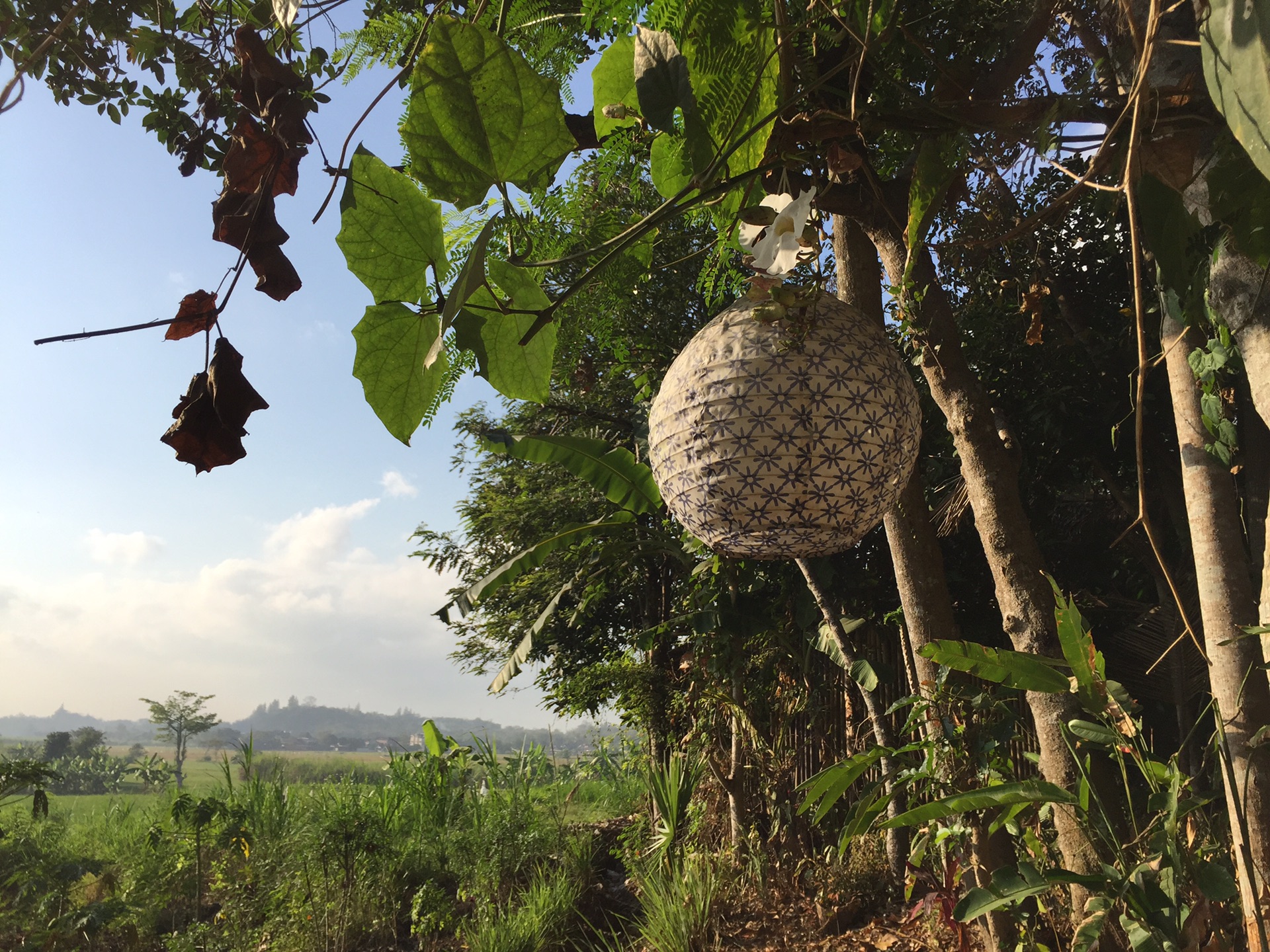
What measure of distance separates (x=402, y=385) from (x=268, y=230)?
140 millimetres

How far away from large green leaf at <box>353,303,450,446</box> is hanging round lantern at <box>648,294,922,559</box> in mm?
281

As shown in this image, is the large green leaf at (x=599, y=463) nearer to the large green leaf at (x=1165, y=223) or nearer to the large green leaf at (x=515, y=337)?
the large green leaf at (x=515, y=337)

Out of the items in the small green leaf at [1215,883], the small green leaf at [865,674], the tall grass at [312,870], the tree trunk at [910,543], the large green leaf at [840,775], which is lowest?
the tall grass at [312,870]

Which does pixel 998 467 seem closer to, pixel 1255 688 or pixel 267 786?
pixel 1255 688

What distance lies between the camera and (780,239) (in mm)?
648

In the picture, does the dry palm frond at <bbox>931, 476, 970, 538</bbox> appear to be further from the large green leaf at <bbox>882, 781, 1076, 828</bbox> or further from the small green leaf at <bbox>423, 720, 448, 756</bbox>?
the small green leaf at <bbox>423, 720, 448, 756</bbox>

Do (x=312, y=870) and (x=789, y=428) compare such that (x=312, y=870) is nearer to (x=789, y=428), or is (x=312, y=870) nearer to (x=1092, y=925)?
(x=1092, y=925)

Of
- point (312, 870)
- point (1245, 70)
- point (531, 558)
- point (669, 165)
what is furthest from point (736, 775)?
point (1245, 70)

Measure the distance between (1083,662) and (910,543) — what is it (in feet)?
1.22

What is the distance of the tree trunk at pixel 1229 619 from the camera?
3.20ft

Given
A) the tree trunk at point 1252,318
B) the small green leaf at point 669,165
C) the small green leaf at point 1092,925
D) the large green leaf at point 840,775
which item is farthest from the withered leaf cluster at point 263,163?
the large green leaf at point 840,775

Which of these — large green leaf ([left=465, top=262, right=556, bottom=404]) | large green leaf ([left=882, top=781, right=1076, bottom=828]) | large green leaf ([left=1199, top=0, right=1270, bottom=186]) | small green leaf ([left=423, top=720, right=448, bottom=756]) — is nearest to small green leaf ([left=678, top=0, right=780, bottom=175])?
Answer: large green leaf ([left=465, top=262, right=556, bottom=404])

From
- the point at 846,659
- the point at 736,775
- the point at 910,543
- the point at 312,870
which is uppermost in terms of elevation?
the point at 910,543

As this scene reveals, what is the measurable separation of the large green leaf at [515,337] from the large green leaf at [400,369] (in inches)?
1.4
